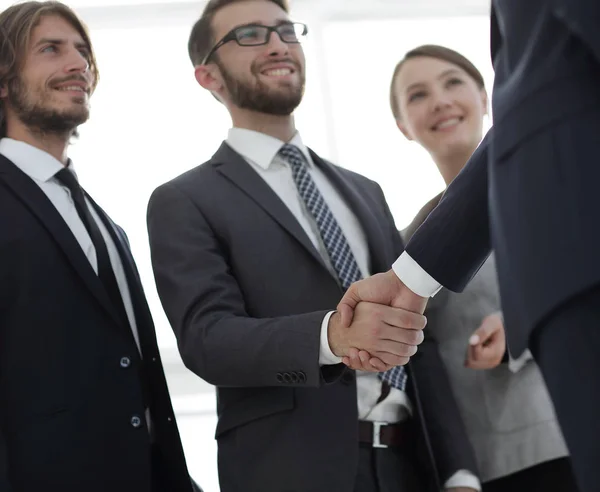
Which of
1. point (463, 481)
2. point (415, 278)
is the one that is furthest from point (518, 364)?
point (415, 278)

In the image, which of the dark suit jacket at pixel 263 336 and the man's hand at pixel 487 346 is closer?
the dark suit jacket at pixel 263 336

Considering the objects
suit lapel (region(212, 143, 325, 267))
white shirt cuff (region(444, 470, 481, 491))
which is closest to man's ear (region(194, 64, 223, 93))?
suit lapel (region(212, 143, 325, 267))

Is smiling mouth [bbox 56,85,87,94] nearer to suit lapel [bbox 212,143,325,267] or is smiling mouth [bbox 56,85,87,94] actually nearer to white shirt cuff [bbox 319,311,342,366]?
suit lapel [bbox 212,143,325,267]

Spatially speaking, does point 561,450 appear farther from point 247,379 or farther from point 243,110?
point 243,110

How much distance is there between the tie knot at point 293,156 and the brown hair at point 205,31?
0.45 meters

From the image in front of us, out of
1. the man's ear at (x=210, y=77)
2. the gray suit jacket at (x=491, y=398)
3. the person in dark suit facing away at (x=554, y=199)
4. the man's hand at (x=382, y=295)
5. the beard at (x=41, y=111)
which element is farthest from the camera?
the man's ear at (x=210, y=77)

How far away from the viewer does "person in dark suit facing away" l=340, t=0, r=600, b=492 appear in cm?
86

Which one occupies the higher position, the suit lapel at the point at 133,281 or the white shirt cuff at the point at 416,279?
the suit lapel at the point at 133,281

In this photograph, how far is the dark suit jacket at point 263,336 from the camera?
1.99m

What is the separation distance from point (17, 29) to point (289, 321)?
132 centimetres

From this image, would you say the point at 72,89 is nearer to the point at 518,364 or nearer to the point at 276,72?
the point at 276,72

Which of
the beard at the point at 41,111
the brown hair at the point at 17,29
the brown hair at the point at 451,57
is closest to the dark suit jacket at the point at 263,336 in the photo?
the beard at the point at 41,111

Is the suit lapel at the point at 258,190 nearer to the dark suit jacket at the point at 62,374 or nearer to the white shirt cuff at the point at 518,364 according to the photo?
the dark suit jacket at the point at 62,374

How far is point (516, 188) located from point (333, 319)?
1012 mm
